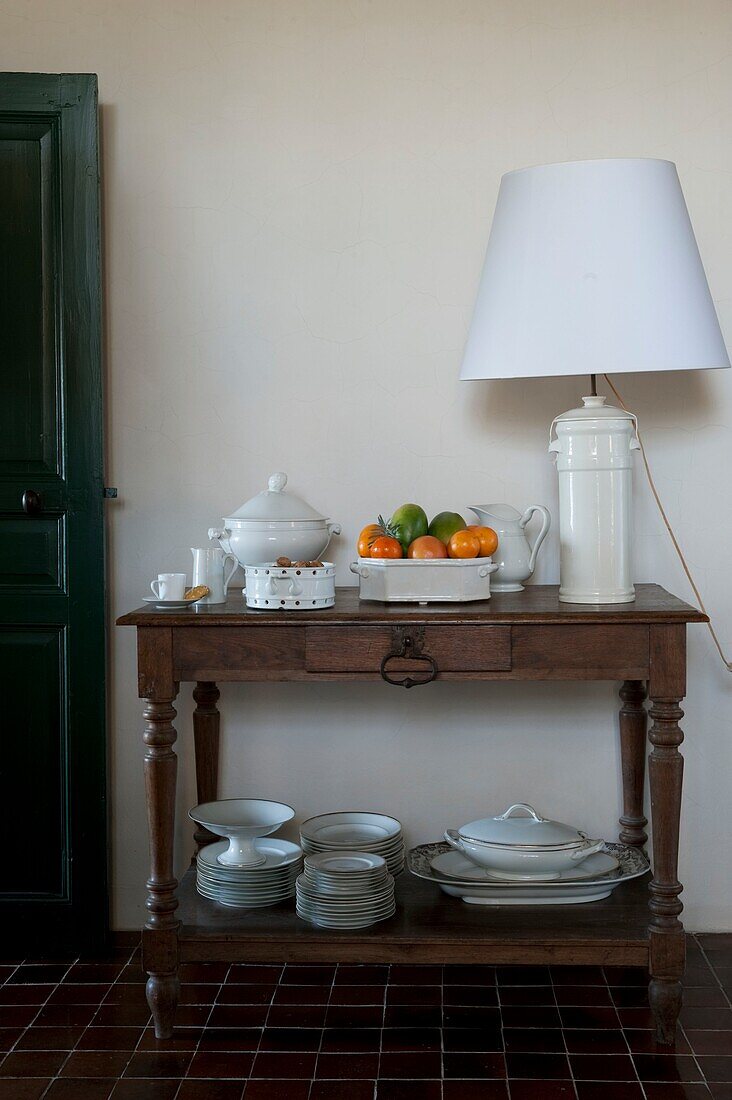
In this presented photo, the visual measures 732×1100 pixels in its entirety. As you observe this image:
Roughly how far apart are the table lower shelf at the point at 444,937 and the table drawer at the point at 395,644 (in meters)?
0.56

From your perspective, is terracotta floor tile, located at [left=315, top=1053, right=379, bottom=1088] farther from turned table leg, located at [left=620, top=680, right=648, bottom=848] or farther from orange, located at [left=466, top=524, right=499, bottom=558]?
orange, located at [left=466, top=524, right=499, bottom=558]

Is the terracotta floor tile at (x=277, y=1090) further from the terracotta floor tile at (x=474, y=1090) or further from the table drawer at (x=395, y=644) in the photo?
the table drawer at (x=395, y=644)

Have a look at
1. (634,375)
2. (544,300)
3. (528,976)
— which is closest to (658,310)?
(544,300)

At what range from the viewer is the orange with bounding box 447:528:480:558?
2.39 metres

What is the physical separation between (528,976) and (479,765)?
20.6 inches

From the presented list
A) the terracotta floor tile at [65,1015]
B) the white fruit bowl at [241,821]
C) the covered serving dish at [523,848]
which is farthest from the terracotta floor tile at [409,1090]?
the terracotta floor tile at [65,1015]

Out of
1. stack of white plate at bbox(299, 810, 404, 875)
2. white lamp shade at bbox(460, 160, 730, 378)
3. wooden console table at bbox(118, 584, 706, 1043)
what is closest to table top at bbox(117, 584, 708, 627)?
wooden console table at bbox(118, 584, 706, 1043)

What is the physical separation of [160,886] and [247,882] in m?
0.22

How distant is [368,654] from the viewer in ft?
7.50

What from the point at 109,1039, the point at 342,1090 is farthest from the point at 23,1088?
the point at 342,1090

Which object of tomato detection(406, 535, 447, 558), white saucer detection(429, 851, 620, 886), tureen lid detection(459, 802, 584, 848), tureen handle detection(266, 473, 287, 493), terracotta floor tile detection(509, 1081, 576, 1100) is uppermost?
tureen handle detection(266, 473, 287, 493)

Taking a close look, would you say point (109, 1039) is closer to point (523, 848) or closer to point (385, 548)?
point (523, 848)

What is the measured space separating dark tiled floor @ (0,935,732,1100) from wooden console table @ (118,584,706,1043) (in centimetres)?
11

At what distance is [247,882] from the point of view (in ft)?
8.09
